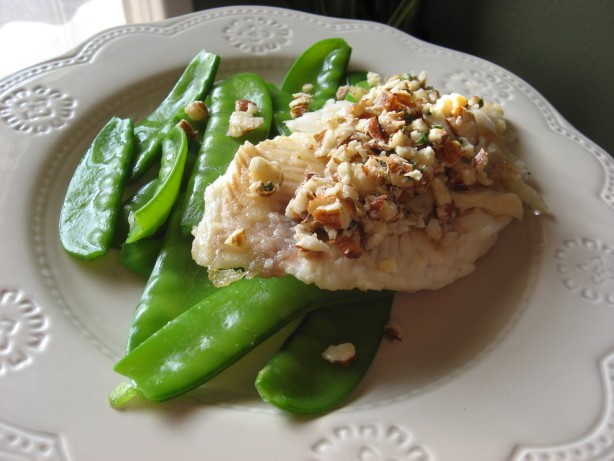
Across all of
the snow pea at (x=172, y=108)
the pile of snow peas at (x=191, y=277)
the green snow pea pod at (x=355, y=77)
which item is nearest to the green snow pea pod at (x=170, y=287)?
the pile of snow peas at (x=191, y=277)

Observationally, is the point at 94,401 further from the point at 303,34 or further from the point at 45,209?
the point at 303,34

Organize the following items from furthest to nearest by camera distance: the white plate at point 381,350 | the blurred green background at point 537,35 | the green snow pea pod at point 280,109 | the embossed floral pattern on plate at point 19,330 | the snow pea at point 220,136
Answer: the blurred green background at point 537,35 → the green snow pea pod at point 280,109 → the snow pea at point 220,136 → the embossed floral pattern on plate at point 19,330 → the white plate at point 381,350

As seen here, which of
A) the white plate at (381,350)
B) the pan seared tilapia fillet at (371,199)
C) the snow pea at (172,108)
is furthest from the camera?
the snow pea at (172,108)

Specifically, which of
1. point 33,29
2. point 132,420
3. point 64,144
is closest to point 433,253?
point 132,420

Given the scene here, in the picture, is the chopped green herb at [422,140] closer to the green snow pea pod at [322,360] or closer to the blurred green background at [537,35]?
the green snow pea pod at [322,360]

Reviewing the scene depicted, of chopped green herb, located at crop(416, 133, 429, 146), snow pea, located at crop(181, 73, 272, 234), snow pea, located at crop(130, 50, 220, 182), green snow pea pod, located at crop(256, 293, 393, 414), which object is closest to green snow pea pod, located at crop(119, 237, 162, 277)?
snow pea, located at crop(181, 73, 272, 234)

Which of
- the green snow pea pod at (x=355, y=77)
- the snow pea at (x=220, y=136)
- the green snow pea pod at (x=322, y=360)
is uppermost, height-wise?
the snow pea at (x=220, y=136)

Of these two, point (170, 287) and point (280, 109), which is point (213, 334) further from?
point (280, 109)
